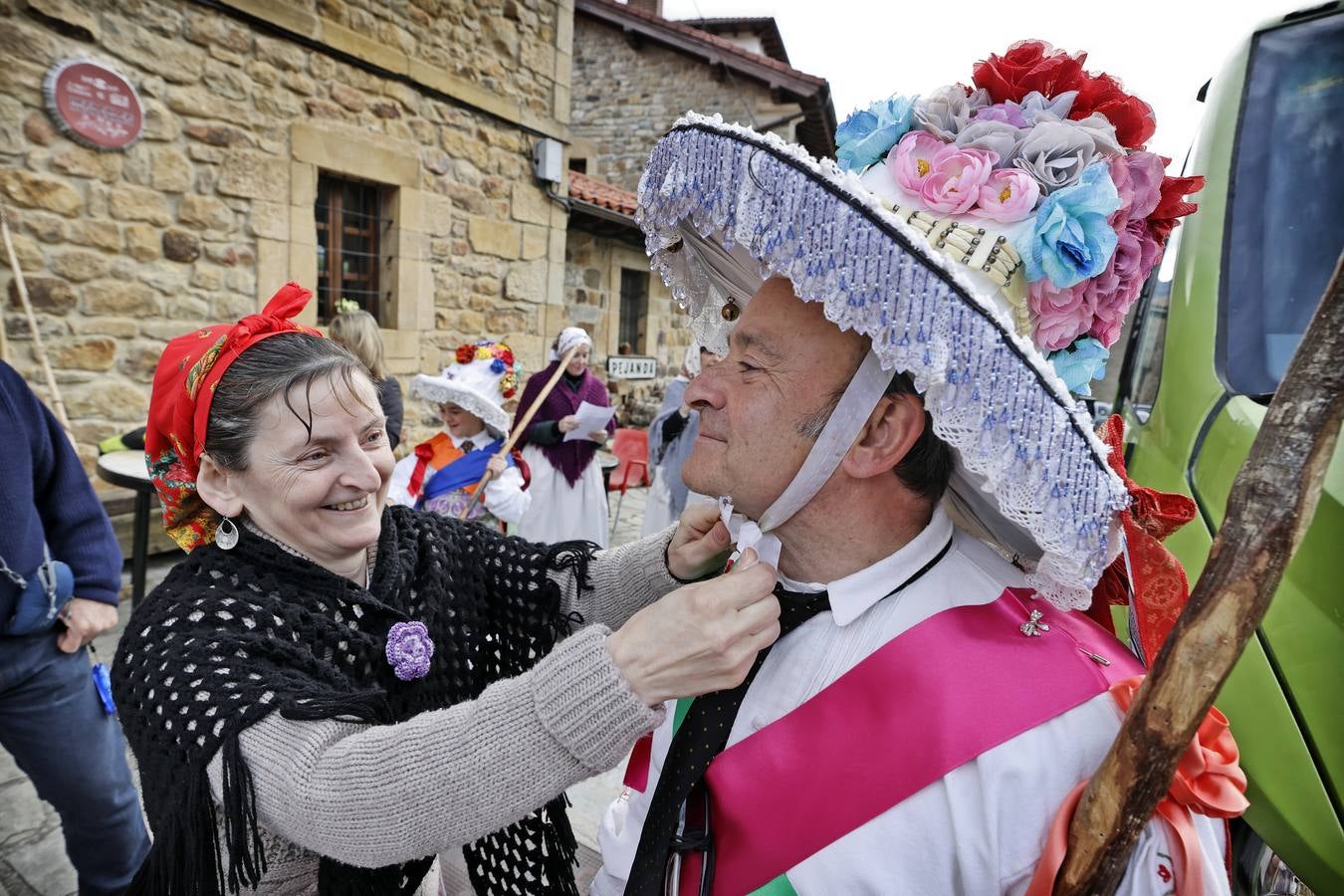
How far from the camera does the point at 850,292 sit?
992 mm

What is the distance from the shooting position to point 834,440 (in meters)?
1.21

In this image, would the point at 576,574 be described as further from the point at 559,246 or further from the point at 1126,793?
the point at 559,246

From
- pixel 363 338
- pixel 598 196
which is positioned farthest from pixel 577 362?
pixel 598 196

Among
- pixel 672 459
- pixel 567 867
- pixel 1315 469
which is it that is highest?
pixel 1315 469

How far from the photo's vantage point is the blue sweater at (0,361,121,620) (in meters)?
2.06

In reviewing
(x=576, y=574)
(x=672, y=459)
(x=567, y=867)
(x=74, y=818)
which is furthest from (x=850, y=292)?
(x=672, y=459)

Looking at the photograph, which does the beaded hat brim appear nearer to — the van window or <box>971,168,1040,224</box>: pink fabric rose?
<box>971,168,1040,224</box>: pink fabric rose

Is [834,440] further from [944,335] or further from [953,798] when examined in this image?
[953,798]

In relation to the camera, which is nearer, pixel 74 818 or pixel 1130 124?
pixel 1130 124

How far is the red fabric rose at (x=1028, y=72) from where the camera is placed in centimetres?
113

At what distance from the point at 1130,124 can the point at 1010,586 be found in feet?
2.54

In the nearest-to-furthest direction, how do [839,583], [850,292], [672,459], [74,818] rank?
[850,292]
[839,583]
[74,818]
[672,459]

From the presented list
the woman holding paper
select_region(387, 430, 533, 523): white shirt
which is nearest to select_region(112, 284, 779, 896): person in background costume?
select_region(387, 430, 533, 523): white shirt

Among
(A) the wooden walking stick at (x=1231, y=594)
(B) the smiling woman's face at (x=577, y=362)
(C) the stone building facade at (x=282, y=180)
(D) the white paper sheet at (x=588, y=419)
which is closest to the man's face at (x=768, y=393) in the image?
(A) the wooden walking stick at (x=1231, y=594)
